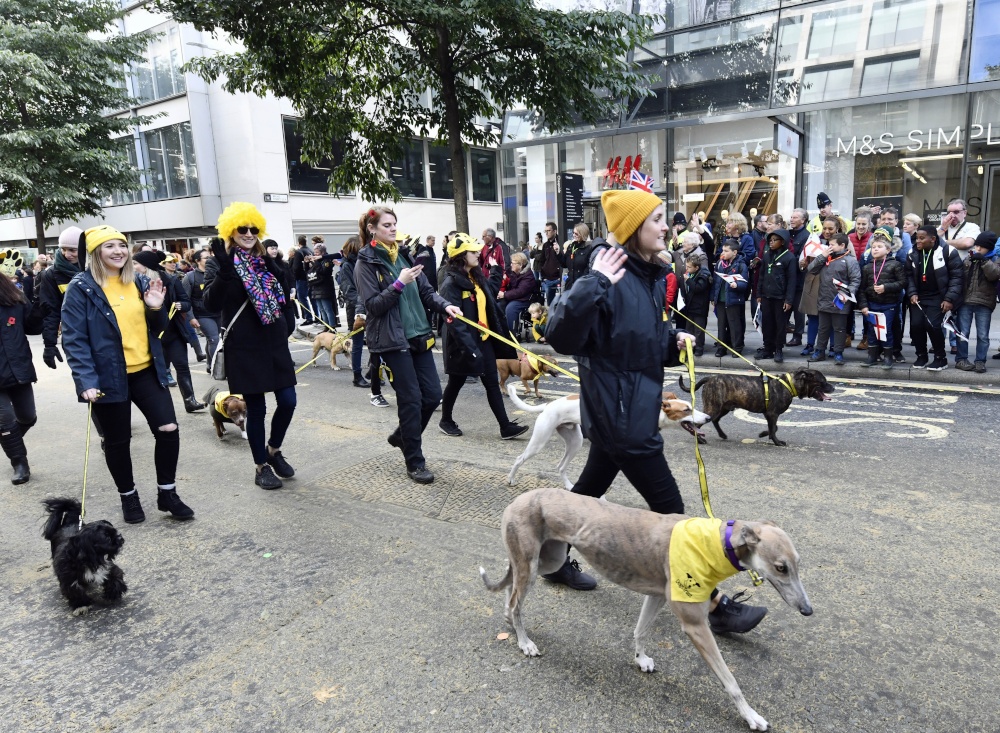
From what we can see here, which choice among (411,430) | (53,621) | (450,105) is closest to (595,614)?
(411,430)

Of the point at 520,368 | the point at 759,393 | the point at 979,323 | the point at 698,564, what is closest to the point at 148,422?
the point at 698,564

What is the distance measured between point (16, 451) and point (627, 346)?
555 centimetres

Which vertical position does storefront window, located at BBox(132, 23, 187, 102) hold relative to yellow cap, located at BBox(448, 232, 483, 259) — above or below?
above

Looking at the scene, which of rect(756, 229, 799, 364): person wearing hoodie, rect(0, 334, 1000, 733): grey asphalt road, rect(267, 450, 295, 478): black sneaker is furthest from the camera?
rect(756, 229, 799, 364): person wearing hoodie

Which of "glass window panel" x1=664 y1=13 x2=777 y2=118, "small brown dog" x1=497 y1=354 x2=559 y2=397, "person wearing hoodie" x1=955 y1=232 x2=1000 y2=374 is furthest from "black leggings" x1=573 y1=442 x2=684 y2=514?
"glass window panel" x1=664 y1=13 x2=777 y2=118

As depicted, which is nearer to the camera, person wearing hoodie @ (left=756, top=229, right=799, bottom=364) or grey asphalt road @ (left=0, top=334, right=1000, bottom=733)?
grey asphalt road @ (left=0, top=334, right=1000, bottom=733)

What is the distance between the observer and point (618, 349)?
286 cm

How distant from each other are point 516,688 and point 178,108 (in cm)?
2695

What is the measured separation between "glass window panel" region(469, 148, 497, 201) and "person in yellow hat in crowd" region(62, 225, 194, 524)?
94.6 feet

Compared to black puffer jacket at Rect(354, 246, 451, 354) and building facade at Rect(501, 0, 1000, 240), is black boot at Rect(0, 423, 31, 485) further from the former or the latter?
building facade at Rect(501, 0, 1000, 240)

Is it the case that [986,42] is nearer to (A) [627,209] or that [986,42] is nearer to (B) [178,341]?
(A) [627,209]

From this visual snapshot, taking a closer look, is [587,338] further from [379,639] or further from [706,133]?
[706,133]

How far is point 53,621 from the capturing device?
11.1 ft

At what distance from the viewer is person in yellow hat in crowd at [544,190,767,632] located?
9.19ft
